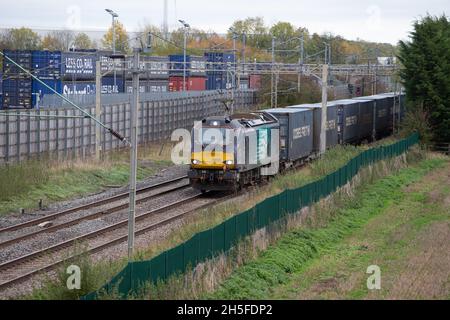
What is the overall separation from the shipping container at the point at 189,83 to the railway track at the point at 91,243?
4527 centimetres

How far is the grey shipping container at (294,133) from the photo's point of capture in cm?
3469

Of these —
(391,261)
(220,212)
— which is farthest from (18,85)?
(391,261)

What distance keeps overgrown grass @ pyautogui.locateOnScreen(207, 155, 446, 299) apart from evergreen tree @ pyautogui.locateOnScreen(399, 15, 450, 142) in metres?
15.2

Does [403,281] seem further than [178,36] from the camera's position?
No

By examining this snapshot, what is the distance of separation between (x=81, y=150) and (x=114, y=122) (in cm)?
436

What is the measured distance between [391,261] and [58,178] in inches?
642

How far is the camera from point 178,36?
107375 millimetres

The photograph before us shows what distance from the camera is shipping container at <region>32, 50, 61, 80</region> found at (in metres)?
54.9

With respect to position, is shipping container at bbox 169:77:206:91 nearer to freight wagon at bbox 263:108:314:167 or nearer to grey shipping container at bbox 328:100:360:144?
grey shipping container at bbox 328:100:360:144

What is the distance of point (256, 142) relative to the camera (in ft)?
102

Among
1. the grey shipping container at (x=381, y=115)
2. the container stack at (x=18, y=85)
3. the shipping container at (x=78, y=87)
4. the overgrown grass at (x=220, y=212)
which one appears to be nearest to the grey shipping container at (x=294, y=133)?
the overgrown grass at (x=220, y=212)

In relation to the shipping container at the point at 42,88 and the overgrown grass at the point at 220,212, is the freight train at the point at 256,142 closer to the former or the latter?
the overgrown grass at the point at 220,212
